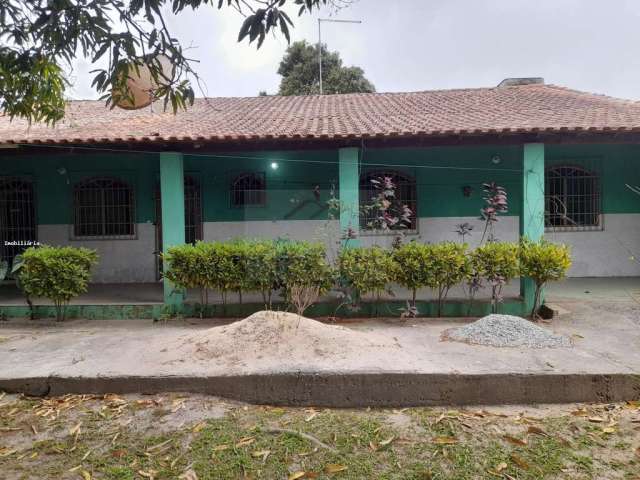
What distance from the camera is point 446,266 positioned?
19.9 feet

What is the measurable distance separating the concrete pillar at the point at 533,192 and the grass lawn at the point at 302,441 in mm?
3156

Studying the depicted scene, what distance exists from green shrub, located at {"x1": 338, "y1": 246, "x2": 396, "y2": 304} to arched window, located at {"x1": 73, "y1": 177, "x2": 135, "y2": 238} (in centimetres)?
516

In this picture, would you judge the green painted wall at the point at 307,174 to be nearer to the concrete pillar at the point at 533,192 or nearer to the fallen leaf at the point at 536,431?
the concrete pillar at the point at 533,192

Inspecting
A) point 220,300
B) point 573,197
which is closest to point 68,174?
point 220,300

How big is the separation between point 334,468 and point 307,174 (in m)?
6.56

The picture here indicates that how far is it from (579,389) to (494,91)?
8.83 metres

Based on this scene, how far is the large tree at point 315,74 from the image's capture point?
21.5 metres

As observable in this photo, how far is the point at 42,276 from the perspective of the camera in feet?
20.6

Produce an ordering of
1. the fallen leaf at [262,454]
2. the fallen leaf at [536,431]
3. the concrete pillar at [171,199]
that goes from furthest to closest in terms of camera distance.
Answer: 1. the concrete pillar at [171,199]
2. the fallen leaf at [536,431]
3. the fallen leaf at [262,454]

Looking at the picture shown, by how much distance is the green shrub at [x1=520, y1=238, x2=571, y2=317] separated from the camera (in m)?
6.07

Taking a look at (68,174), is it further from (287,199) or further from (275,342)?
(275,342)

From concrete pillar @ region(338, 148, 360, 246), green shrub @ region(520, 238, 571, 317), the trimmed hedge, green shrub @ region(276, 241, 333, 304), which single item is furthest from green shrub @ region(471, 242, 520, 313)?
green shrub @ region(276, 241, 333, 304)

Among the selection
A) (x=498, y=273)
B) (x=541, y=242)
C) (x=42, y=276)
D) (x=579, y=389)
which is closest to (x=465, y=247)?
(x=498, y=273)

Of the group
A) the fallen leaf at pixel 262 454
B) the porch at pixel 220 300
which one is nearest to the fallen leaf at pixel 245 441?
the fallen leaf at pixel 262 454
